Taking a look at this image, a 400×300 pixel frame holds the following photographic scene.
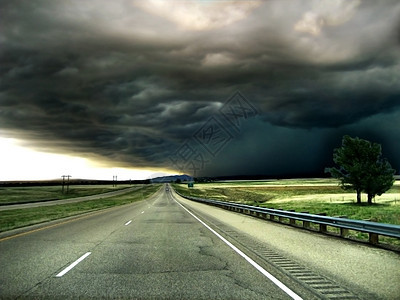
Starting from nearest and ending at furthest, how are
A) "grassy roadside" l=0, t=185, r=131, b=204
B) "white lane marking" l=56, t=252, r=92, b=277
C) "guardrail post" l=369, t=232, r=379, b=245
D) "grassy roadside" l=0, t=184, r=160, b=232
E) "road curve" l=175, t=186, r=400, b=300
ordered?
1. "road curve" l=175, t=186, r=400, b=300
2. "white lane marking" l=56, t=252, r=92, b=277
3. "guardrail post" l=369, t=232, r=379, b=245
4. "grassy roadside" l=0, t=184, r=160, b=232
5. "grassy roadside" l=0, t=185, r=131, b=204

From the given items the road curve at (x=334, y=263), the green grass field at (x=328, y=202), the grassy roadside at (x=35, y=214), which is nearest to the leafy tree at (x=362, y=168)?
the green grass field at (x=328, y=202)

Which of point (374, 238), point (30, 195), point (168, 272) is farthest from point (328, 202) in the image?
point (30, 195)

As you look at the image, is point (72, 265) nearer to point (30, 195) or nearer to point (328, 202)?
point (328, 202)

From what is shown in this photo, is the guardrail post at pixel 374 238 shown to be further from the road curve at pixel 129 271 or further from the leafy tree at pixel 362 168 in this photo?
the leafy tree at pixel 362 168

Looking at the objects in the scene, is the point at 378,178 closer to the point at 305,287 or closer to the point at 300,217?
the point at 300,217

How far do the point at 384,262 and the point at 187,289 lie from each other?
4.92 m

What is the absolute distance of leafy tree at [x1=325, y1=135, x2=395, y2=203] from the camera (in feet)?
180

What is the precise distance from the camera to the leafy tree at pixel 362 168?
5497 centimetres

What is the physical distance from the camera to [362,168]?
2229 inches

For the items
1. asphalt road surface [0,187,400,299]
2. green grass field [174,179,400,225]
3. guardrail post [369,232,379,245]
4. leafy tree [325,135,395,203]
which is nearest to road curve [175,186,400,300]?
asphalt road surface [0,187,400,299]

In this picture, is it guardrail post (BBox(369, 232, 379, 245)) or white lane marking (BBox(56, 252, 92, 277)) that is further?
guardrail post (BBox(369, 232, 379, 245))

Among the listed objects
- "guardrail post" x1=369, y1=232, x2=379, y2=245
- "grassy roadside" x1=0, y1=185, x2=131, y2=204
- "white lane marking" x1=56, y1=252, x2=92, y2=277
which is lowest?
"grassy roadside" x1=0, y1=185, x2=131, y2=204

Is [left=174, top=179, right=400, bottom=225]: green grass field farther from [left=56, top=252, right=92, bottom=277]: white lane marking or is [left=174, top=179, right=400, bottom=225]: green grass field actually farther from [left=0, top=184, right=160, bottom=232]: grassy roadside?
[left=0, top=184, right=160, bottom=232]: grassy roadside

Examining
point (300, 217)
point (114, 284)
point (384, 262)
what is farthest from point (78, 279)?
point (300, 217)
